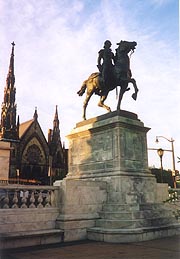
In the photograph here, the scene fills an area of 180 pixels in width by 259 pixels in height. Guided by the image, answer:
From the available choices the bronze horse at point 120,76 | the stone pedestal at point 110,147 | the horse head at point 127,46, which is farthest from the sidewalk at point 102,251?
the horse head at point 127,46

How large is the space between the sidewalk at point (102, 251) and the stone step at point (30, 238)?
38cm

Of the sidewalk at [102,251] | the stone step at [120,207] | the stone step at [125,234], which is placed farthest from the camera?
the stone step at [120,207]

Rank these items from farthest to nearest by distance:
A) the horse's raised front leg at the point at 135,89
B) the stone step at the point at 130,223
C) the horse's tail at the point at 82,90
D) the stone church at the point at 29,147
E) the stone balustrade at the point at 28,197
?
the stone church at the point at 29,147
the horse's tail at the point at 82,90
the horse's raised front leg at the point at 135,89
the stone step at the point at 130,223
the stone balustrade at the point at 28,197

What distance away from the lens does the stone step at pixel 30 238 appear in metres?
7.55

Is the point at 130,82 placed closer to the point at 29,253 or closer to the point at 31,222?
the point at 31,222

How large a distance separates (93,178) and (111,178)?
103cm

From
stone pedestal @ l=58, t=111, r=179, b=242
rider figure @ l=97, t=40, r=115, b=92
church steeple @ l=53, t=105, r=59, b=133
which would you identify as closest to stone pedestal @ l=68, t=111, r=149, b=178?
stone pedestal @ l=58, t=111, r=179, b=242

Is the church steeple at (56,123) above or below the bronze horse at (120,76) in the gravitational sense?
above

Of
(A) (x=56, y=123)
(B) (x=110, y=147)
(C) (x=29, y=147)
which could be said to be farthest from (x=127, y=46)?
(A) (x=56, y=123)

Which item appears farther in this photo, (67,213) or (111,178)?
(111,178)

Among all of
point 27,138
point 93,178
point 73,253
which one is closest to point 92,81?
point 93,178

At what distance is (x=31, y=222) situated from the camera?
8.41 m

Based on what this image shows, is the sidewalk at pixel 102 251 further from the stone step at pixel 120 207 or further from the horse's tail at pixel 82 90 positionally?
the horse's tail at pixel 82 90

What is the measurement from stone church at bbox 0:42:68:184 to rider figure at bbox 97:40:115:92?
50.4m
